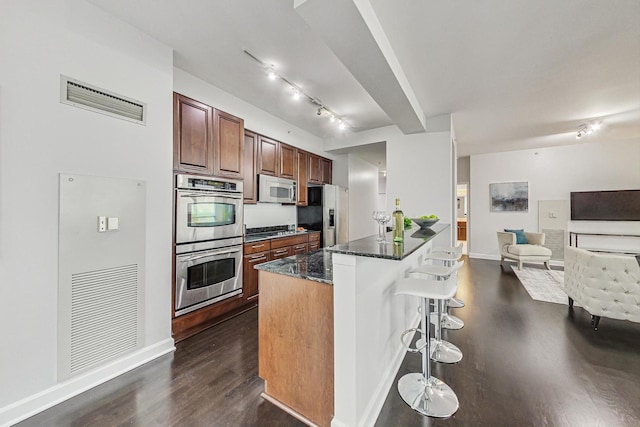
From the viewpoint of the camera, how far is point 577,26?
2.09 m

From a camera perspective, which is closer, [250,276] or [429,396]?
[429,396]

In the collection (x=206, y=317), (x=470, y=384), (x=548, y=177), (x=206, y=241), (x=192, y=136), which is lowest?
(x=470, y=384)

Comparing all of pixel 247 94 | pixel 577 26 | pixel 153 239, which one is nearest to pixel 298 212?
pixel 247 94

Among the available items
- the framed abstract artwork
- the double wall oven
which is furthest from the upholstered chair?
the double wall oven

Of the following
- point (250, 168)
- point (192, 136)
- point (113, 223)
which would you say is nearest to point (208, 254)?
point (113, 223)

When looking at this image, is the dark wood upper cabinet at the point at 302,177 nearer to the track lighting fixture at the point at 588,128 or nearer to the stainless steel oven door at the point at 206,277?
the stainless steel oven door at the point at 206,277

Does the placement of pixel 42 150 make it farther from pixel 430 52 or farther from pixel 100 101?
pixel 430 52

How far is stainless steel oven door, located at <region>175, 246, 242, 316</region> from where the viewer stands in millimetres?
2512

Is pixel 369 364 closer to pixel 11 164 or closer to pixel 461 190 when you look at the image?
pixel 11 164

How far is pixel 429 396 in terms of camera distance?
1.73 metres

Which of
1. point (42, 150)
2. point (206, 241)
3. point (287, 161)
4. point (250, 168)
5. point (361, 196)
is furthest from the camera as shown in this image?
Result: point (361, 196)

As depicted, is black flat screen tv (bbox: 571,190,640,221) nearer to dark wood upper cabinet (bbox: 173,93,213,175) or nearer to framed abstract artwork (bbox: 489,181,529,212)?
framed abstract artwork (bbox: 489,181,529,212)

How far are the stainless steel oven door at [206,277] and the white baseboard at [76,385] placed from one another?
15.0 inches

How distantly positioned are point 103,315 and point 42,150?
1.23 meters
